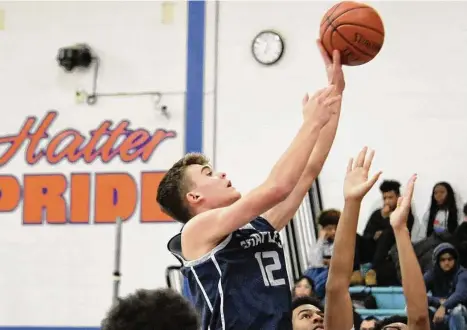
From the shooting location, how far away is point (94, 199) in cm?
1098

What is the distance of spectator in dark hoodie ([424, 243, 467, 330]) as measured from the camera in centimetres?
764

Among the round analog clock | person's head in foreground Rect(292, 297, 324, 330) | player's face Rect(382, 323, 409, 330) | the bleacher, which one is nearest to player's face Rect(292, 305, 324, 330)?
person's head in foreground Rect(292, 297, 324, 330)

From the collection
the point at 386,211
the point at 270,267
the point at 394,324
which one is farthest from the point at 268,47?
the point at 270,267

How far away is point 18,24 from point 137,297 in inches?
394

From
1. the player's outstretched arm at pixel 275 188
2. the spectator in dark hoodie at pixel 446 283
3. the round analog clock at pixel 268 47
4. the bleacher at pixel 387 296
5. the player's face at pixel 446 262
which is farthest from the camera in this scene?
the round analog clock at pixel 268 47

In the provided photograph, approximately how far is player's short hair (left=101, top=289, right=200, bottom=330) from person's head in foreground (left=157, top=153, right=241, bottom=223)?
1.39m

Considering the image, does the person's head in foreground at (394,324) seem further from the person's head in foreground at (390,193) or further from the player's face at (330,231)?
the person's head in foreground at (390,193)

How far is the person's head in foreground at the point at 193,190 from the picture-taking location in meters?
3.41

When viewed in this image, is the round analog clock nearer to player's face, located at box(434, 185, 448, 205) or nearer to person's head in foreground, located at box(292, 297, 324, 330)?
player's face, located at box(434, 185, 448, 205)

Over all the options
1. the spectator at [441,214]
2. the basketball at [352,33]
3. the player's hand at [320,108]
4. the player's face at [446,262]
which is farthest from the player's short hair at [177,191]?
the spectator at [441,214]

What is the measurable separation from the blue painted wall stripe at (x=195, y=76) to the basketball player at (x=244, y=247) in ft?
23.7

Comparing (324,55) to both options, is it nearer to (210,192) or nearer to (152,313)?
(210,192)

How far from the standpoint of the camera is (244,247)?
3217mm

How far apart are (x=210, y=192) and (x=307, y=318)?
1.12 meters
